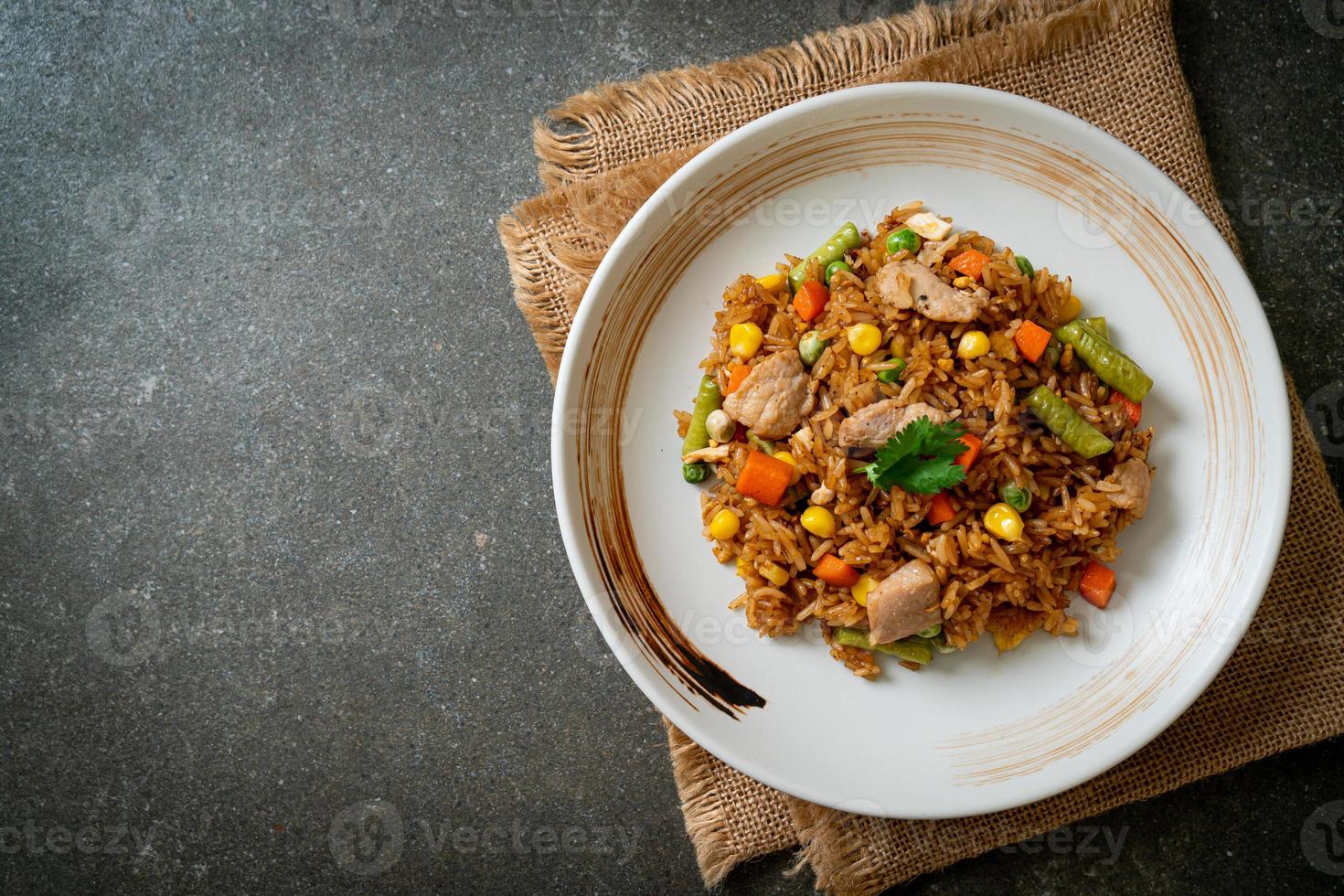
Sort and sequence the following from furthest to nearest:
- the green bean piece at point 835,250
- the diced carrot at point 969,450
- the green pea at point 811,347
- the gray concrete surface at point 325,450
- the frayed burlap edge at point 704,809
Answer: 1. the gray concrete surface at point 325,450
2. the frayed burlap edge at point 704,809
3. the green bean piece at point 835,250
4. the green pea at point 811,347
5. the diced carrot at point 969,450

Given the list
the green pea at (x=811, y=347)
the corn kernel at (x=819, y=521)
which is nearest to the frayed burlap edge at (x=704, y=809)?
the corn kernel at (x=819, y=521)

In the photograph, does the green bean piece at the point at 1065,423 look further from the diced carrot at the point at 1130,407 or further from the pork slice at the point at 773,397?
the pork slice at the point at 773,397

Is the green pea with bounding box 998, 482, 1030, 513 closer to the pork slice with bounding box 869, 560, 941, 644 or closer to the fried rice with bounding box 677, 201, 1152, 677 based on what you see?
the fried rice with bounding box 677, 201, 1152, 677

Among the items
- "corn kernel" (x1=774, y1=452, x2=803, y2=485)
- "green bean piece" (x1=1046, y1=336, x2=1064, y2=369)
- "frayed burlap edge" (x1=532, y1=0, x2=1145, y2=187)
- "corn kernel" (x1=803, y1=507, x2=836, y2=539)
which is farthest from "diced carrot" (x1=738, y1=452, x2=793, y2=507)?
"frayed burlap edge" (x1=532, y1=0, x2=1145, y2=187)

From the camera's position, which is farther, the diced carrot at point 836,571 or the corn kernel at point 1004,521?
the diced carrot at point 836,571

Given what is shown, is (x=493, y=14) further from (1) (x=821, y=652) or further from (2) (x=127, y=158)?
(1) (x=821, y=652)

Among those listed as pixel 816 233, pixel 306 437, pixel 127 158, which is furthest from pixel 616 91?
pixel 127 158

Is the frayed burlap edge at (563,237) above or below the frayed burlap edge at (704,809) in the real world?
above
